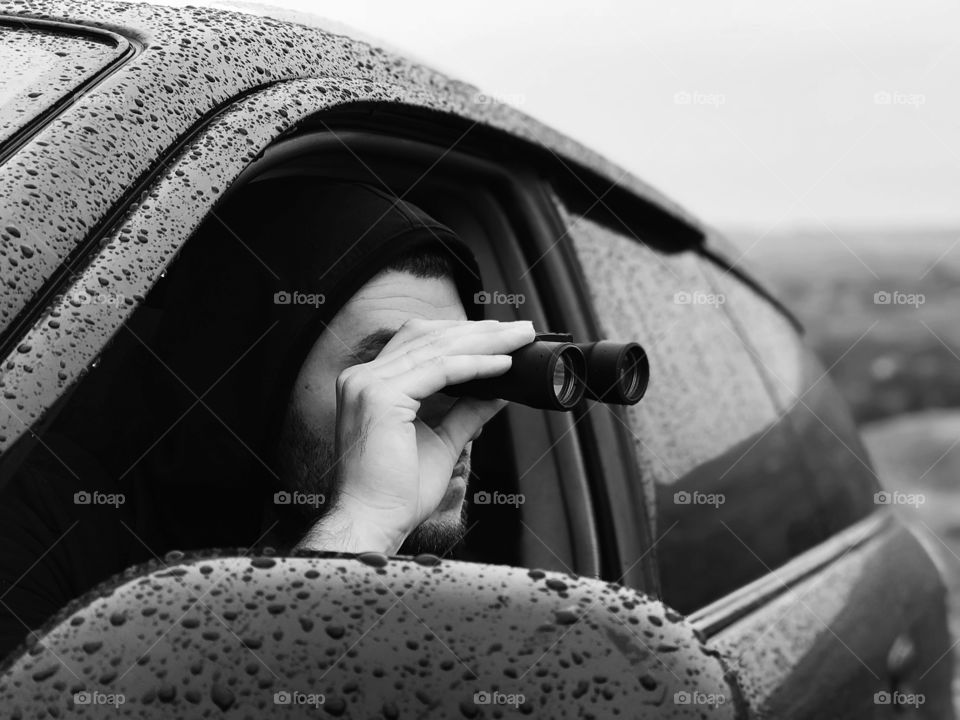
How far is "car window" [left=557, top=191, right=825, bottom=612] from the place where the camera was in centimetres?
215

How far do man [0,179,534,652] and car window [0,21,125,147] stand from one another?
464 millimetres

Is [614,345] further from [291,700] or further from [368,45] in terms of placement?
[291,700]

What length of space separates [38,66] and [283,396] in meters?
0.87

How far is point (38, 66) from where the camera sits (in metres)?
1.32

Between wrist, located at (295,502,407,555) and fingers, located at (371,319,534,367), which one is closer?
wrist, located at (295,502,407,555)

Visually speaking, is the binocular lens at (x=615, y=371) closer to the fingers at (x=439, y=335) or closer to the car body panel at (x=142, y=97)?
the fingers at (x=439, y=335)

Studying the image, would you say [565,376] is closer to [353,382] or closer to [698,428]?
[353,382]

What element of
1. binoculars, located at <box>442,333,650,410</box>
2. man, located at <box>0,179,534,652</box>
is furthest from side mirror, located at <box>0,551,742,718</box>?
binoculars, located at <box>442,333,650,410</box>

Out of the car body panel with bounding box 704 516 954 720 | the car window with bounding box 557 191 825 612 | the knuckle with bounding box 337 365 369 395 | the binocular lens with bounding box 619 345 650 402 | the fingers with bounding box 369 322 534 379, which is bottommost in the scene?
the car body panel with bounding box 704 516 954 720

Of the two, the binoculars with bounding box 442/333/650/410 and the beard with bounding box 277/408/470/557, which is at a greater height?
the binoculars with bounding box 442/333/650/410

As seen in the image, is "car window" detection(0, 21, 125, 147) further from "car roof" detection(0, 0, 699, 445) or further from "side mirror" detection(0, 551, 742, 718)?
"side mirror" detection(0, 551, 742, 718)

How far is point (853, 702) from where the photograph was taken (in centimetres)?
213

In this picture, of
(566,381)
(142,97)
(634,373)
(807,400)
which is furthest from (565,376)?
(807,400)

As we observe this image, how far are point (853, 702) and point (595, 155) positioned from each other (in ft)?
4.10
